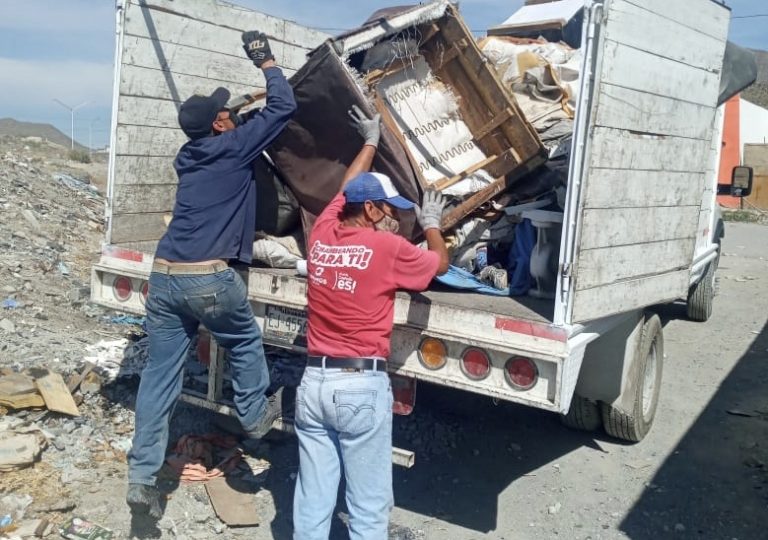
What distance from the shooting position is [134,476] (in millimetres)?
3607

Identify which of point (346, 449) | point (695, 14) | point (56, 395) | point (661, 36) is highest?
point (695, 14)

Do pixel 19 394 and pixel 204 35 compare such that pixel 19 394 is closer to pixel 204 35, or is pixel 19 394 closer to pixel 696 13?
pixel 204 35

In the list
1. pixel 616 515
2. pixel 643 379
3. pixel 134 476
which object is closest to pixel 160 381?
pixel 134 476

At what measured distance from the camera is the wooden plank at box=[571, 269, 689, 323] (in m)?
3.25

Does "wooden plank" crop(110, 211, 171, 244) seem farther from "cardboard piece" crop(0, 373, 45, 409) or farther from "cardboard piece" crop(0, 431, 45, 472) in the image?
"cardboard piece" crop(0, 431, 45, 472)

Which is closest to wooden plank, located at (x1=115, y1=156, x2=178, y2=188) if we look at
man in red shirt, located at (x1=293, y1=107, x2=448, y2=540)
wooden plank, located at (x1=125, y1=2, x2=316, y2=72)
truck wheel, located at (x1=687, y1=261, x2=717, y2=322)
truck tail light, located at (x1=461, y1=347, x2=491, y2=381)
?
wooden plank, located at (x1=125, y1=2, x2=316, y2=72)

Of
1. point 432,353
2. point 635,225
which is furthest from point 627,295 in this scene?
point 432,353

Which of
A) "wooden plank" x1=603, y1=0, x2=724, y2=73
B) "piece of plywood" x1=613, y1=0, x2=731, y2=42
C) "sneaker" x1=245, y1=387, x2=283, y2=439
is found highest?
"piece of plywood" x1=613, y1=0, x2=731, y2=42

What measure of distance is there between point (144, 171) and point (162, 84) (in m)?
0.52

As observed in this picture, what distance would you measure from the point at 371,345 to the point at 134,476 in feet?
4.66

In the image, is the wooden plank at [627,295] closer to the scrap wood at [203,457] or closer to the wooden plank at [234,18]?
the scrap wood at [203,457]

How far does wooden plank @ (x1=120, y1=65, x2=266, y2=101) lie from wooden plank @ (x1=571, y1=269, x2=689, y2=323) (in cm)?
271

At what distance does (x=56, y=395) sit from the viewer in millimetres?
4504

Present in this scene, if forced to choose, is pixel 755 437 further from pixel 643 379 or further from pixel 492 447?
pixel 492 447
